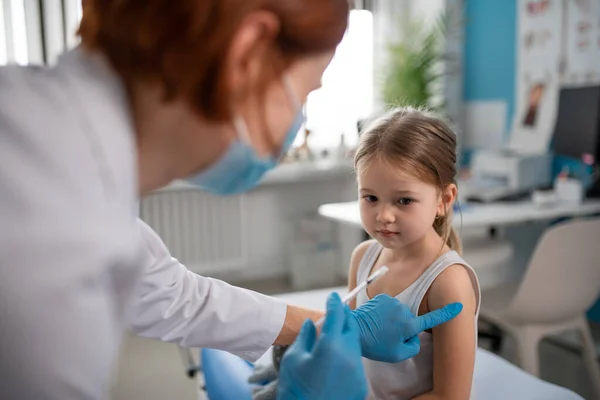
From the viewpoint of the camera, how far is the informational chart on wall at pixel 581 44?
2.97 meters

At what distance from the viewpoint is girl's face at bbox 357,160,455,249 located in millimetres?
1114

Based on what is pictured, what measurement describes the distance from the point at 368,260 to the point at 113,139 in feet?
2.54

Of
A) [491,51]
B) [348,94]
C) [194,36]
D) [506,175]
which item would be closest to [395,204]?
[194,36]

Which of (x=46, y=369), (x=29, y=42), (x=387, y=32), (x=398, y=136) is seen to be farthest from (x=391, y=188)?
(x=387, y=32)

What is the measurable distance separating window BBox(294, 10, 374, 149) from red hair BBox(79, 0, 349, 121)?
3573mm

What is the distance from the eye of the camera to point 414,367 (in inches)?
43.6

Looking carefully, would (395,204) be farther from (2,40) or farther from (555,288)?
(2,40)

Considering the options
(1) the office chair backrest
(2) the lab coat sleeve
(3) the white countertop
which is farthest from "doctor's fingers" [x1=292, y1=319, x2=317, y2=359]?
(3) the white countertop

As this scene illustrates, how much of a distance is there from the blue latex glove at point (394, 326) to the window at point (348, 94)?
3306 millimetres

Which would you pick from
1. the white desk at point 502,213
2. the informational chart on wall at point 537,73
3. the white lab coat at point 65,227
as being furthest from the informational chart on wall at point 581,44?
the white lab coat at point 65,227

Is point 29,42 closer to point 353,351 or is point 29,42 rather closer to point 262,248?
point 262,248

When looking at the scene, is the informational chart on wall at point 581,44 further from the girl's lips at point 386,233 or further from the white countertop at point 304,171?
the girl's lips at point 386,233

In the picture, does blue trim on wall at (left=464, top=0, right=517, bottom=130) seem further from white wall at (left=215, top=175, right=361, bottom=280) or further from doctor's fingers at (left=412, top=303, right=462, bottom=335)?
doctor's fingers at (left=412, top=303, right=462, bottom=335)

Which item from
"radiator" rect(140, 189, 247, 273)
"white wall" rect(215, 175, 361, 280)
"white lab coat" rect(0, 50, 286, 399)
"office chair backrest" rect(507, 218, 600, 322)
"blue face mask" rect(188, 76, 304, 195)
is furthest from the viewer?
"white wall" rect(215, 175, 361, 280)
